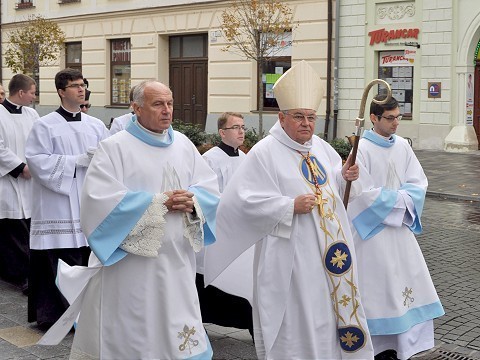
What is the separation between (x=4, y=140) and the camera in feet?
24.4

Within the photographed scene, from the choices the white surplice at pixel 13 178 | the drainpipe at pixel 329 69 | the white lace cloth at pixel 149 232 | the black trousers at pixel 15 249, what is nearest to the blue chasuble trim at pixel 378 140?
the white lace cloth at pixel 149 232

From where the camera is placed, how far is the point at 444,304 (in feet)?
23.2

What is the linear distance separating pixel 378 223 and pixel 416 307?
0.65 metres

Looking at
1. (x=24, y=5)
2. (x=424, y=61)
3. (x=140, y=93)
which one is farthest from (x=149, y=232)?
(x=24, y=5)

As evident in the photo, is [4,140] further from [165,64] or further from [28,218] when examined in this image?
[165,64]

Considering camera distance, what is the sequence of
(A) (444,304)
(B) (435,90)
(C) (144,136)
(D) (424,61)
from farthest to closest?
1. (D) (424,61)
2. (B) (435,90)
3. (A) (444,304)
4. (C) (144,136)

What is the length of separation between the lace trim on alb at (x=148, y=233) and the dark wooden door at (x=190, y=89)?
2076cm

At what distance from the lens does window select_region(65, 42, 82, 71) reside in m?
29.2

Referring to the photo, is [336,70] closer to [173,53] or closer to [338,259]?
[173,53]

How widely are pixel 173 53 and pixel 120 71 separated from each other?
2389mm

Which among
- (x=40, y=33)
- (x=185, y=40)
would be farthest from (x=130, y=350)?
(x=40, y=33)

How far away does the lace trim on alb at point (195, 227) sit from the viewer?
4445mm

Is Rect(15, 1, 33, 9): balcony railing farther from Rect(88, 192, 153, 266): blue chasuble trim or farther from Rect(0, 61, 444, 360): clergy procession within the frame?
Rect(88, 192, 153, 266): blue chasuble trim

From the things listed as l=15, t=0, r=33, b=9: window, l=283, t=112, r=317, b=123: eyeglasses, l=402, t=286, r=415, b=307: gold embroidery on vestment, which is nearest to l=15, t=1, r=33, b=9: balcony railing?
l=15, t=0, r=33, b=9: window
